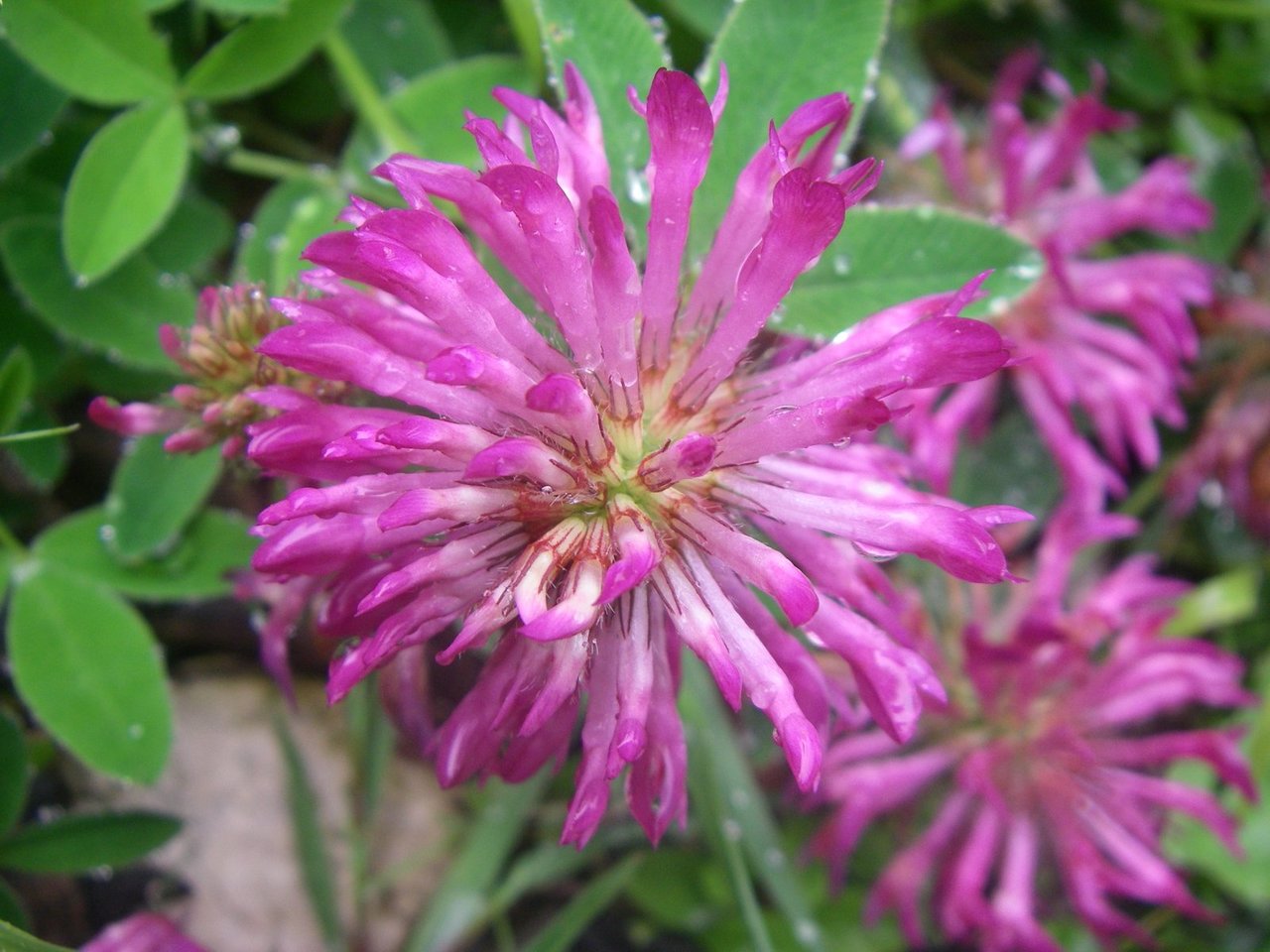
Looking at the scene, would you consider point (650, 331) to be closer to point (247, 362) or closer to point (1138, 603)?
point (247, 362)

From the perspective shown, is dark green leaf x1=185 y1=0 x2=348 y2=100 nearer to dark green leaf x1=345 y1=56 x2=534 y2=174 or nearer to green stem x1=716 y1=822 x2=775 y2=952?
dark green leaf x1=345 y1=56 x2=534 y2=174

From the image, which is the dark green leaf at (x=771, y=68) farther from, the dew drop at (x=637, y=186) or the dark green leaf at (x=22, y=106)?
the dark green leaf at (x=22, y=106)

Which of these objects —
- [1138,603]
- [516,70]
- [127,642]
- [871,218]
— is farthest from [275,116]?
[1138,603]

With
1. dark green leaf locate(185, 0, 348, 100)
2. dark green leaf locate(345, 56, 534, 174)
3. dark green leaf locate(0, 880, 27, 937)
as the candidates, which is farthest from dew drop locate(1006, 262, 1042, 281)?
dark green leaf locate(0, 880, 27, 937)

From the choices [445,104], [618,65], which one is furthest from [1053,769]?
[445,104]

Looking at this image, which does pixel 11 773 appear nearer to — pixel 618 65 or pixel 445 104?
pixel 445 104
